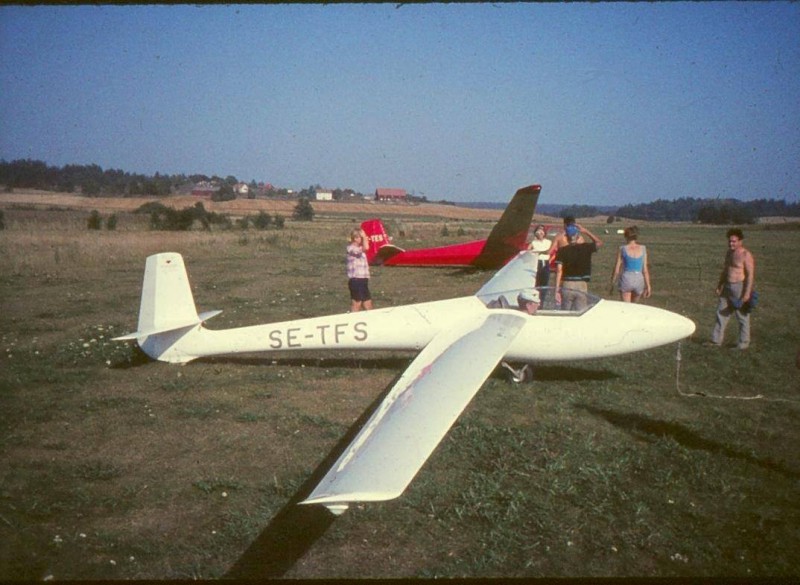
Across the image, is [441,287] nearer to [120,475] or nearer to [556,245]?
[556,245]

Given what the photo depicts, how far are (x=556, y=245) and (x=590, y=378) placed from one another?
2698 millimetres

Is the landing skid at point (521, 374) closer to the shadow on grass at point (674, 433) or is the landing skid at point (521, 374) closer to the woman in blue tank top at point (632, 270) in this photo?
the shadow on grass at point (674, 433)

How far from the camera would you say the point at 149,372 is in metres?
7.29

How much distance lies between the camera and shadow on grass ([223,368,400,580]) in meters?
3.48

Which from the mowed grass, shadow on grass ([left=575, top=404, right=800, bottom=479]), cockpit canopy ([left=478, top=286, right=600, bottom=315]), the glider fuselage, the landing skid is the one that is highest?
cockpit canopy ([left=478, top=286, right=600, bottom=315])

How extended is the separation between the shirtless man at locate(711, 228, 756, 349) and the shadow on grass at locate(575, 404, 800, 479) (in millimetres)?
3698

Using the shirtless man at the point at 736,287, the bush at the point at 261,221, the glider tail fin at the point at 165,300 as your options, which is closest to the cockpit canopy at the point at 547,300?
the shirtless man at the point at 736,287

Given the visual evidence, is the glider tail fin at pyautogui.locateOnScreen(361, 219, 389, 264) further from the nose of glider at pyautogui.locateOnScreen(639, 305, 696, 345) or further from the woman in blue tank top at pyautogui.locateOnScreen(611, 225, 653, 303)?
the nose of glider at pyautogui.locateOnScreen(639, 305, 696, 345)

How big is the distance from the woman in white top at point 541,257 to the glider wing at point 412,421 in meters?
4.69

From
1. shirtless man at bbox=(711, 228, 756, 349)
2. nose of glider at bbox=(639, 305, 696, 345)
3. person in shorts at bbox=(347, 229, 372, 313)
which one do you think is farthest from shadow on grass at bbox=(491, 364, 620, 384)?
person in shorts at bbox=(347, 229, 372, 313)

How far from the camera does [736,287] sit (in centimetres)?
817

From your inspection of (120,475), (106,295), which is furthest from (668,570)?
(106,295)

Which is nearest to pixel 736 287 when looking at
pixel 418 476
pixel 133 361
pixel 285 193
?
pixel 418 476

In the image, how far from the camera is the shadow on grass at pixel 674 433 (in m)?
4.68
